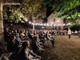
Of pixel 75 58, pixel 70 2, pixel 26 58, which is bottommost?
pixel 75 58

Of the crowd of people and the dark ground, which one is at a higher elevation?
the crowd of people

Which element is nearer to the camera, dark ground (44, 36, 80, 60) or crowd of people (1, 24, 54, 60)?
Result: crowd of people (1, 24, 54, 60)

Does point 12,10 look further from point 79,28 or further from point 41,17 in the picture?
point 41,17

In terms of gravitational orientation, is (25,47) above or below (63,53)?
above

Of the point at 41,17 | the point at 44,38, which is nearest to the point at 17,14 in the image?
the point at 44,38

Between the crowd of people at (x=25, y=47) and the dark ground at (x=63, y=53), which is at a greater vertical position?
the crowd of people at (x=25, y=47)

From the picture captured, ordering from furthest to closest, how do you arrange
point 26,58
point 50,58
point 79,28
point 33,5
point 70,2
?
point 79,28
point 33,5
point 50,58
point 26,58
point 70,2

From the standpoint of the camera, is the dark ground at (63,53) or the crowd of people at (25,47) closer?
the crowd of people at (25,47)

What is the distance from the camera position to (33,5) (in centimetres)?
2122

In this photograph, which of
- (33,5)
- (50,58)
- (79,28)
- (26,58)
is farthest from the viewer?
(79,28)

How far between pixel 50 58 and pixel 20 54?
4.89m

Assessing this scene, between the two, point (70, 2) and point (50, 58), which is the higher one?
point (70, 2)

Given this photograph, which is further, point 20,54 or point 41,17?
point 41,17

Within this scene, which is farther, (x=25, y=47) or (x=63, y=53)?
(x=63, y=53)
